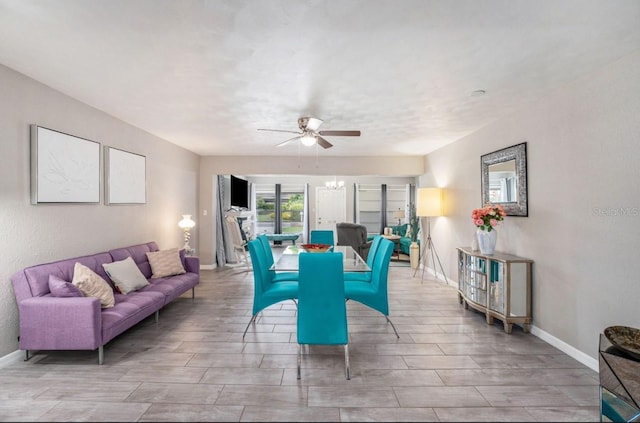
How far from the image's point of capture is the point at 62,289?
2590 millimetres

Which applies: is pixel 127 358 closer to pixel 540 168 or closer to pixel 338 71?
pixel 338 71

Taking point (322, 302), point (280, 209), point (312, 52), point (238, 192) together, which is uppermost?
point (312, 52)

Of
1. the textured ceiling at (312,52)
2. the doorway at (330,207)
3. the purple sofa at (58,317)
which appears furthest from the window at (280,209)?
the purple sofa at (58,317)

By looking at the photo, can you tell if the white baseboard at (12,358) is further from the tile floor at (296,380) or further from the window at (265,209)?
the window at (265,209)

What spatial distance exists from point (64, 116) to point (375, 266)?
12.0 feet

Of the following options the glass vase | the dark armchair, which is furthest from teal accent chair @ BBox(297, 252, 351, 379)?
the dark armchair

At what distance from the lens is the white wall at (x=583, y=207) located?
2.29m

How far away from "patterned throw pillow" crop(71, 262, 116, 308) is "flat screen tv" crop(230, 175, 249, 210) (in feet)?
14.6

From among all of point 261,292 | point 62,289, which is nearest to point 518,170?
point 261,292

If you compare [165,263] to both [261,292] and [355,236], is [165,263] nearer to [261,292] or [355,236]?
[261,292]

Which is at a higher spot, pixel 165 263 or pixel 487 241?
pixel 487 241

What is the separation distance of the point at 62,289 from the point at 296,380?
2150 millimetres

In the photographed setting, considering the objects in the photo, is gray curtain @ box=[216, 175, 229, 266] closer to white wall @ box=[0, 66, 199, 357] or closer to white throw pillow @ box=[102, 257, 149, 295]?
white wall @ box=[0, 66, 199, 357]

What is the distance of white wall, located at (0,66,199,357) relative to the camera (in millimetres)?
2549
